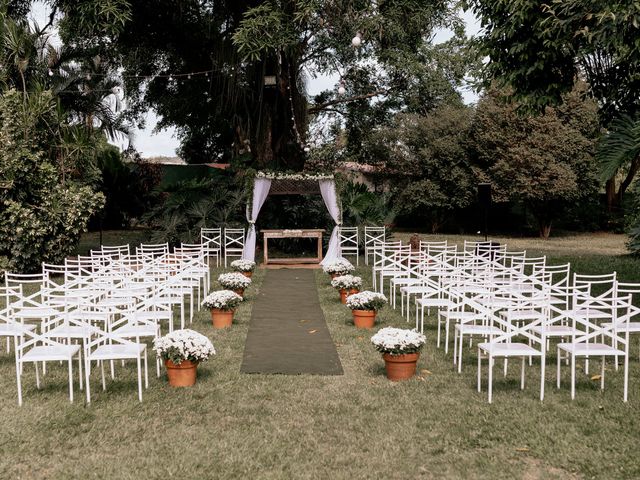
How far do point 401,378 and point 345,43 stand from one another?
1333 centimetres

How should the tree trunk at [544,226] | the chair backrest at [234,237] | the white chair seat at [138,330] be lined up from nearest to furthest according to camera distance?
the white chair seat at [138,330], the chair backrest at [234,237], the tree trunk at [544,226]

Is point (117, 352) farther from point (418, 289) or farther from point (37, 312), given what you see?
point (418, 289)

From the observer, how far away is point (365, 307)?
28.8ft

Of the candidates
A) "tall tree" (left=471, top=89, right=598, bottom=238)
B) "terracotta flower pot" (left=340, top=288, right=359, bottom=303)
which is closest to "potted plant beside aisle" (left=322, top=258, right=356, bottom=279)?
"terracotta flower pot" (left=340, top=288, right=359, bottom=303)

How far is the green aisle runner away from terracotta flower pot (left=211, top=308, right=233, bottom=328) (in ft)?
Result: 1.09

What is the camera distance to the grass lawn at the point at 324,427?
14.0 feet

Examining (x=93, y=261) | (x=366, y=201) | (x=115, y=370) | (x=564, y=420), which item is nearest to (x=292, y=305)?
(x=93, y=261)

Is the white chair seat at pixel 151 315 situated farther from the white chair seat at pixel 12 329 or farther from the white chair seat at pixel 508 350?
the white chair seat at pixel 508 350

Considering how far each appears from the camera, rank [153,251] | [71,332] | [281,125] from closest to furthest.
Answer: [71,332]
[153,251]
[281,125]

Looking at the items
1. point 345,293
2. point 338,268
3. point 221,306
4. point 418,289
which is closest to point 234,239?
point 338,268

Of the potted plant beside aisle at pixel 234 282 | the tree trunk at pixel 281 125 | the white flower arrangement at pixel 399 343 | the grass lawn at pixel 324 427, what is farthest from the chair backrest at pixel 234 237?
the white flower arrangement at pixel 399 343

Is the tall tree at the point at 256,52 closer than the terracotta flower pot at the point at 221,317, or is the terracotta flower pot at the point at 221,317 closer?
the terracotta flower pot at the point at 221,317

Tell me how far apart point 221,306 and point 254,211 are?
26.9 ft

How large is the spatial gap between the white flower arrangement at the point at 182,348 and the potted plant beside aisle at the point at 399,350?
156 cm
